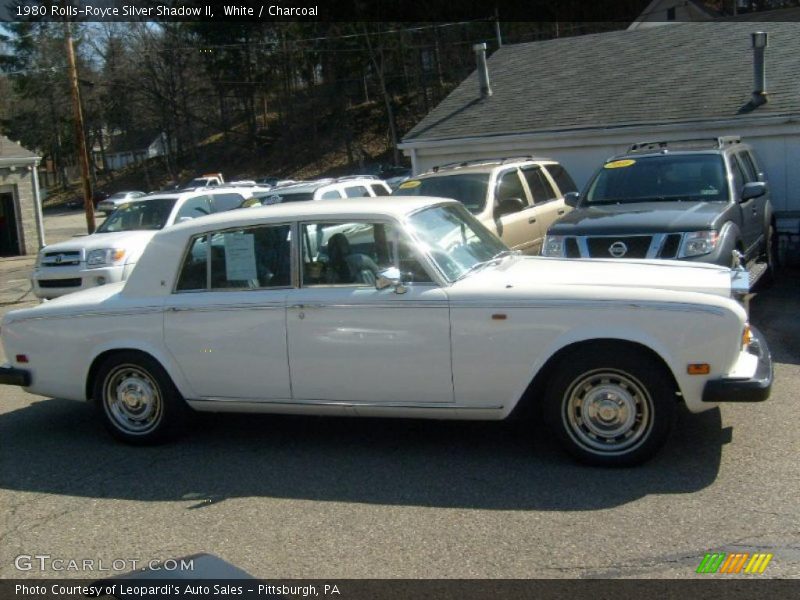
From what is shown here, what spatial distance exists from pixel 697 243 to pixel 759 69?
7.79m

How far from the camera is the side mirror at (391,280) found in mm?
5496

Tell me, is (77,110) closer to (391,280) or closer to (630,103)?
(630,103)

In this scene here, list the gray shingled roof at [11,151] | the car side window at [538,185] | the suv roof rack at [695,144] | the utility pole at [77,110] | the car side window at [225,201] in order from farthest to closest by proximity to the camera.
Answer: the gray shingled roof at [11,151]
the utility pole at [77,110]
the car side window at [225,201]
the car side window at [538,185]
the suv roof rack at [695,144]

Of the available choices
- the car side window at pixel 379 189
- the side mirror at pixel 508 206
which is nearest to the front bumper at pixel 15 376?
the side mirror at pixel 508 206

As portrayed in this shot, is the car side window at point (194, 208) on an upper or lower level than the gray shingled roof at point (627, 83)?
lower

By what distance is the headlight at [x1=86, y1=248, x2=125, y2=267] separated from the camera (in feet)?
43.6

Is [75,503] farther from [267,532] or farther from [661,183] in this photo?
[661,183]

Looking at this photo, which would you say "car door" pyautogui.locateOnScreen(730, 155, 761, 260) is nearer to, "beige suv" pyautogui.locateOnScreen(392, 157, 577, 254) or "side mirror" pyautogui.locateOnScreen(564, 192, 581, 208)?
"side mirror" pyautogui.locateOnScreen(564, 192, 581, 208)

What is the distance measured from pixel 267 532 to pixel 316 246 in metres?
2.02

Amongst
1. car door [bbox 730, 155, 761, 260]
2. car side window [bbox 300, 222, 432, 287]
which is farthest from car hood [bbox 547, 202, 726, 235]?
car side window [bbox 300, 222, 432, 287]

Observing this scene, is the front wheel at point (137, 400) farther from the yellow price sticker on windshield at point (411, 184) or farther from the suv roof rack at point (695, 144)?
the suv roof rack at point (695, 144)

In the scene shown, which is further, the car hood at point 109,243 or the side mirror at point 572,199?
the car hood at point 109,243

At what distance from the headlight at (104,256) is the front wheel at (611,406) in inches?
377

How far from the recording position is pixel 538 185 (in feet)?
42.7
